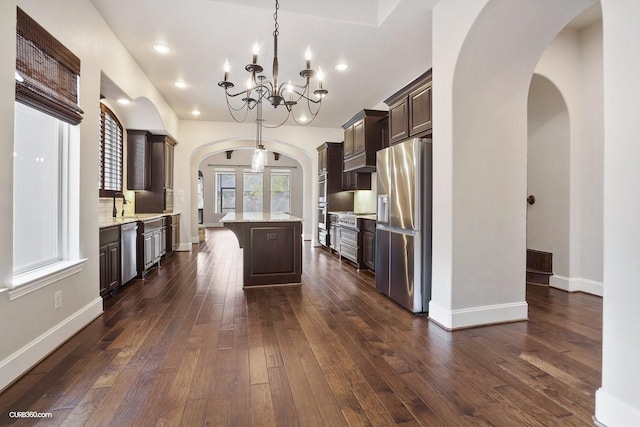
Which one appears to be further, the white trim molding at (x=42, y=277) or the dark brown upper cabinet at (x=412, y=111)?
the dark brown upper cabinet at (x=412, y=111)

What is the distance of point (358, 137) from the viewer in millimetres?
5734

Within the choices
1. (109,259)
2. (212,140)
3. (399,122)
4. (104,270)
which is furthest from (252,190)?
(399,122)

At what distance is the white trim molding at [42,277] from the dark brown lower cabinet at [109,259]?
0.66 metres

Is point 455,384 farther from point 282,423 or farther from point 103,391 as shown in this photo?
point 103,391

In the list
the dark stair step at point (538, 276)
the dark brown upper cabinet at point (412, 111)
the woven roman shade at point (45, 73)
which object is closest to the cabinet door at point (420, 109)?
the dark brown upper cabinet at point (412, 111)

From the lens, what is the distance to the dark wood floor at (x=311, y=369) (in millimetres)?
1692

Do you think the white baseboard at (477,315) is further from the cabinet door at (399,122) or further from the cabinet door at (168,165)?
the cabinet door at (168,165)

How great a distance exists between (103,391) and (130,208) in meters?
4.94

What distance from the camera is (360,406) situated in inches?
68.9

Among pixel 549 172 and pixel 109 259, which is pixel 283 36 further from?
pixel 549 172

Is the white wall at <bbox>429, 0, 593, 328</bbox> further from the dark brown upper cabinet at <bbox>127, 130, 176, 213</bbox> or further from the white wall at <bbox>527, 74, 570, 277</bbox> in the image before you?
the dark brown upper cabinet at <bbox>127, 130, 176, 213</bbox>

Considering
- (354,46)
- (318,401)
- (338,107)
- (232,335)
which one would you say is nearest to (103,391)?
(232,335)

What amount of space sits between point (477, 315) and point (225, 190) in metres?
12.3

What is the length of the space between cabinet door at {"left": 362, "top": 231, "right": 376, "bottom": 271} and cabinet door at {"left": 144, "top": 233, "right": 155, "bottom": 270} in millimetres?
3358
